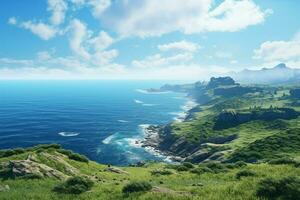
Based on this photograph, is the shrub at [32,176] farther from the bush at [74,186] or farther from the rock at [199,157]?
the rock at [199,157]

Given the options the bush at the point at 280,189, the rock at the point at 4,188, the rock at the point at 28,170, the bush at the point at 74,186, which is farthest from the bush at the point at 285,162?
the rock at the point at 4,188

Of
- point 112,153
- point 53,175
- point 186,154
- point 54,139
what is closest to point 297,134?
point 186,154

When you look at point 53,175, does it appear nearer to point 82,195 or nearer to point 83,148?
point 82,195

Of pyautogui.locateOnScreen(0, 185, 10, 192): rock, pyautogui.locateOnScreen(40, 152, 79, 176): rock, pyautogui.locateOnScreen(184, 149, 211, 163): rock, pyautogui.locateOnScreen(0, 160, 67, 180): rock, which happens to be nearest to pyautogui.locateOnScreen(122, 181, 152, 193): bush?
pyautogui.locateOnScreen(0, 185, 10, 192): rock

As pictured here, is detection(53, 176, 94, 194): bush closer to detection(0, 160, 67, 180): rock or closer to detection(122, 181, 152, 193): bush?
detection(122, 181, 152, 193): bush

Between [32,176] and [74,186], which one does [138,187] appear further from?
[32,176]

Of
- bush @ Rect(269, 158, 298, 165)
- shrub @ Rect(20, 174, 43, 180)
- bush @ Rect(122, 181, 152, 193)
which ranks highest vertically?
bush @ Rect(122, 181, 152, 193)
